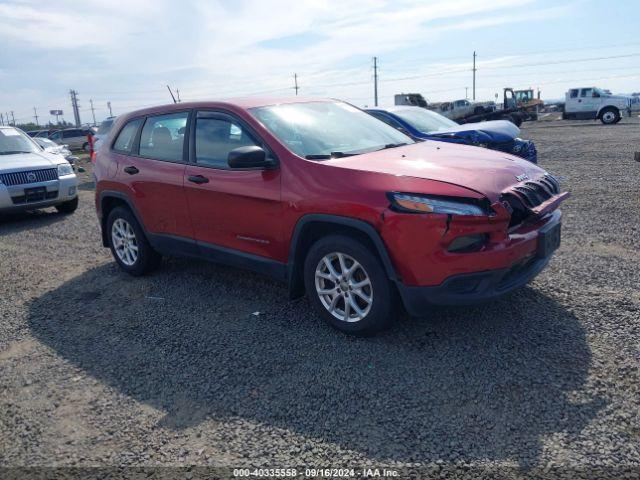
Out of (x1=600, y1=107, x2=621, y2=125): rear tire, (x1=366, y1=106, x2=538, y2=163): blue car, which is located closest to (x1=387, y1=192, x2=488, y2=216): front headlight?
(x1=366, y1=106, x2=538, y2=163): blue car

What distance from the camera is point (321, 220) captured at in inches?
146

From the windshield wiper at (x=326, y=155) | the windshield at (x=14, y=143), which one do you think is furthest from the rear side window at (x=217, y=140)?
the windshield at (x=14, y=143)

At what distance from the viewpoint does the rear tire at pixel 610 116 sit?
1181 inches

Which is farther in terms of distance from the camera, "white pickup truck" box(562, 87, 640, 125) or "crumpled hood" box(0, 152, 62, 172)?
"white pickup truck" box(562, 87, 640, 125)

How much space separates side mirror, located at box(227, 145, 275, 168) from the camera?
388 centimetres

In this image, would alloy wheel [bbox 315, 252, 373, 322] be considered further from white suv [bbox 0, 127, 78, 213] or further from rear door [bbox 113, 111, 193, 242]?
white suv [bbox 0, 127, 78, 213]

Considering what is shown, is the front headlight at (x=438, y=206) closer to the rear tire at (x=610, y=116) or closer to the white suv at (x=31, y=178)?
the white suv at (x=31, y=178)

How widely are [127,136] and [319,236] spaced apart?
2830mm

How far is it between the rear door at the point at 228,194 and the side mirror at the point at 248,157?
0.14 m

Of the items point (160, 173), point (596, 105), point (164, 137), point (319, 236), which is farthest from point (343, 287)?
point (596, 105)

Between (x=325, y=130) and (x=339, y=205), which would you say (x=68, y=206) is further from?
(x=339, y=205)

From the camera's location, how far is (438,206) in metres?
3.29

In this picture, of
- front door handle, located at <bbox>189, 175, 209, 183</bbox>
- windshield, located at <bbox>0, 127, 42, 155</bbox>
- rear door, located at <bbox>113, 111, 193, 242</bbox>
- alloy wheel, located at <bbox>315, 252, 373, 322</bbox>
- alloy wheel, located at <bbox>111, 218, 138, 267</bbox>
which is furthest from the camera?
windshield, located at <bbox>0, 127, 42, 155</bbox>

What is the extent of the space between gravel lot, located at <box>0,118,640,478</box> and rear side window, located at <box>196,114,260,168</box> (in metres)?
1.29
